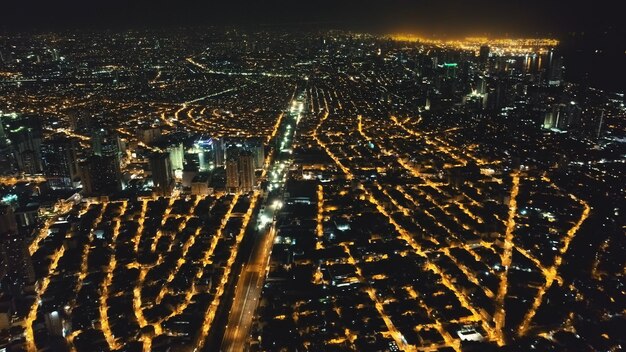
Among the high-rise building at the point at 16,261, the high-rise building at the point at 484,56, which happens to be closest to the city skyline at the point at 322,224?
the high-rise building at the point at 16,261

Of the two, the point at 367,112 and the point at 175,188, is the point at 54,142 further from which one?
the point at 367,112

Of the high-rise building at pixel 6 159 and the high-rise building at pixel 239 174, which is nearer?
the high-rise building at pixel 239 174

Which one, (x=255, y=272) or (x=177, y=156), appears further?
(x=177, y=156)

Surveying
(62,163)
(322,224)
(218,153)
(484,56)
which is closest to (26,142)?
(62,163)

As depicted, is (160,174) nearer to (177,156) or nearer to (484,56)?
(177,156)

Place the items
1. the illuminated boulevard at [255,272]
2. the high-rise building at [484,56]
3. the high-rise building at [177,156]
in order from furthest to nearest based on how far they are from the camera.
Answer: the high-rise building at [484,56] < the high-rise building at [177,156] < the illuminated boulevard at [255,272]

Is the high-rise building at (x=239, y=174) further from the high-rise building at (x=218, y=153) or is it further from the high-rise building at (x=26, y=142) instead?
the high-rise building at (x=26, y=142)

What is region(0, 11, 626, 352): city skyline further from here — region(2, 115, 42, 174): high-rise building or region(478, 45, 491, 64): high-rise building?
region(478, 45, 491, 64): high-rise building

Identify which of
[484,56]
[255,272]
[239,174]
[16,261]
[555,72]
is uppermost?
[484,56]
